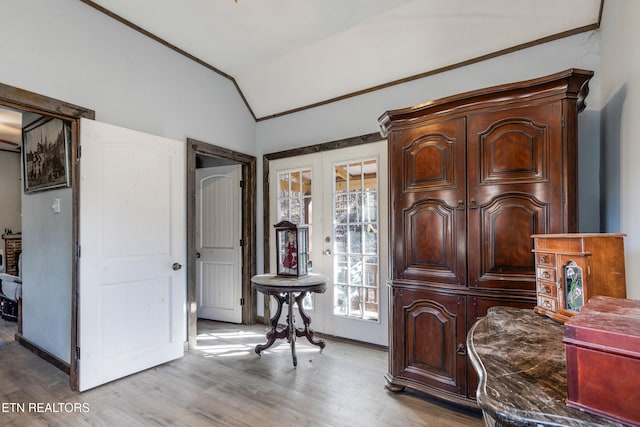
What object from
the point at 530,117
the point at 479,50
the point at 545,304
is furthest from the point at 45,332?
the point at 479,50

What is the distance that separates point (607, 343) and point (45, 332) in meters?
3.99

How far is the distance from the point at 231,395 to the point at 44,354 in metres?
1.98

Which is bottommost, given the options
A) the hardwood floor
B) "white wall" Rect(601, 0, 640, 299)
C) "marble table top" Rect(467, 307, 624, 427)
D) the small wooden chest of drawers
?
the hardwood floor

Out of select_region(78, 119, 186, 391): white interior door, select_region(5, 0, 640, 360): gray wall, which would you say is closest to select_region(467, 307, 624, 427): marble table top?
select_region(5, 0, 640, 360): gray wall

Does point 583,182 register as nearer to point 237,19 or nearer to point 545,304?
point 545,304

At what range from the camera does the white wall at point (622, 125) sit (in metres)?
1.55

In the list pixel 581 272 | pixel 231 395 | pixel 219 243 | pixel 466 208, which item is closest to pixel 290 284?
pixel 231 395

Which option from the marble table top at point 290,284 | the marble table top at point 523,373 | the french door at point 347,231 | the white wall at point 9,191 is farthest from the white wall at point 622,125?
the white wall at point 9,191

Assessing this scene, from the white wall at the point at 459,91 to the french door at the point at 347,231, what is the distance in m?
0.29

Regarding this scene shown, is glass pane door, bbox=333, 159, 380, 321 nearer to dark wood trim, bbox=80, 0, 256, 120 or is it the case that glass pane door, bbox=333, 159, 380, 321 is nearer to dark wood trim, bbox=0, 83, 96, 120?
dark wood trim, bbox=80, 0, 256, 120

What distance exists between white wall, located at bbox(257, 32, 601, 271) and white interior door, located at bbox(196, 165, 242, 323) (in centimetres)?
33

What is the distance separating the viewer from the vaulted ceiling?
2.45 metres

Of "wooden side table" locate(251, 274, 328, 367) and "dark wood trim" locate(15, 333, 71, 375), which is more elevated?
"wooden side table" locate(251, 274, 328, 367)

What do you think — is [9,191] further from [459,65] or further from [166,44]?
[459,65]
